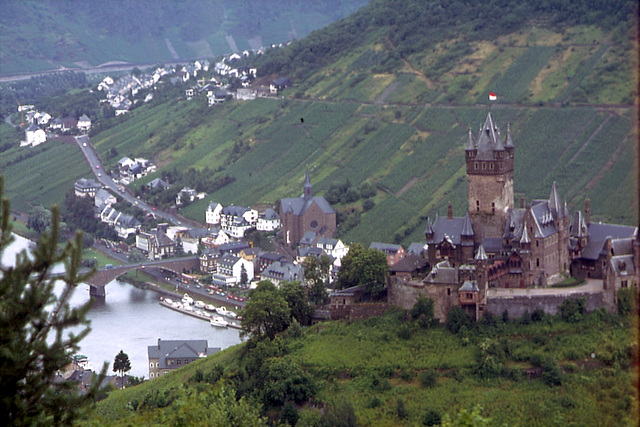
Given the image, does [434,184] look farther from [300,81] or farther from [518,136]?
[300,81]

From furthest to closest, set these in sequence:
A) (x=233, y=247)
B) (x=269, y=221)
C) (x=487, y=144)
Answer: (x=269, y=221), (x=233, y=247), (x=487, y=144)

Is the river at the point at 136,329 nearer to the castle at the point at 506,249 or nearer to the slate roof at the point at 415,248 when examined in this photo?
the slate roof at the point at 415,248

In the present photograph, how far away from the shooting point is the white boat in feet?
268

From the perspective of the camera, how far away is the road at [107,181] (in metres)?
115

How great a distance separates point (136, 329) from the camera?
81.4 meters

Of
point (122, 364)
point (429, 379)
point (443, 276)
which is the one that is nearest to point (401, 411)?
point (429, 379)

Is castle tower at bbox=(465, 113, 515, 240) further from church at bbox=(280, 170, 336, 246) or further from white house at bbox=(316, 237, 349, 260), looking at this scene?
church at bbox=(280, 170, 336, 246)

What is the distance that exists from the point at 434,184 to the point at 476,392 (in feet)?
153

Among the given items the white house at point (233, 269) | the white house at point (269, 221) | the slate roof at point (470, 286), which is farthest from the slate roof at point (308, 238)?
the slate roof at point (470, 286)

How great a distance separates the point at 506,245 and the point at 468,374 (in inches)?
305

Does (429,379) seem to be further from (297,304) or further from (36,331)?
(36,331)

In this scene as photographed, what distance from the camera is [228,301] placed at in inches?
3413

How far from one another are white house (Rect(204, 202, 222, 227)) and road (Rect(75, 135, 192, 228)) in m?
3.24

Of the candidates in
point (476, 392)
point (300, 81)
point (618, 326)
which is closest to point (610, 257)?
point (618, 326)
